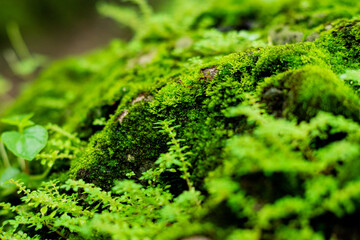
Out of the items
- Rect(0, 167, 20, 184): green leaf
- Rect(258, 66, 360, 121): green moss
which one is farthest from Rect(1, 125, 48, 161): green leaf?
Rect(258, 66, 360, 121): green moss

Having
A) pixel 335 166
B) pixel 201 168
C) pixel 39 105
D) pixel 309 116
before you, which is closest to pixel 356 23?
pixel 309 116

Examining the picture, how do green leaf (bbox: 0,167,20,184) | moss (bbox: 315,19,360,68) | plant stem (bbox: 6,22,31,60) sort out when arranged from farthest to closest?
plant stem (bbox: 6,22,31,60), green leaf (bbox: 0,167,20,184), moss (bbox: 315,19,360,68)

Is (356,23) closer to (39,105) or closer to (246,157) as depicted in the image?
(246,157)

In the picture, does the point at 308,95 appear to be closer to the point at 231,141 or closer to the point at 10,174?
the point at 231,141

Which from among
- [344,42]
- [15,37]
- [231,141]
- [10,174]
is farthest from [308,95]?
[15,37]

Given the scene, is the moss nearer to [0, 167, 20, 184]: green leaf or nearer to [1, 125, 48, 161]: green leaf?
[1, 125, 48, 161]: green leaf

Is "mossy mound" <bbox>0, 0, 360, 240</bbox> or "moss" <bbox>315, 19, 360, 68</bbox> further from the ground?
"moss" <bbox>315, 19, 360, 68</bbox>
